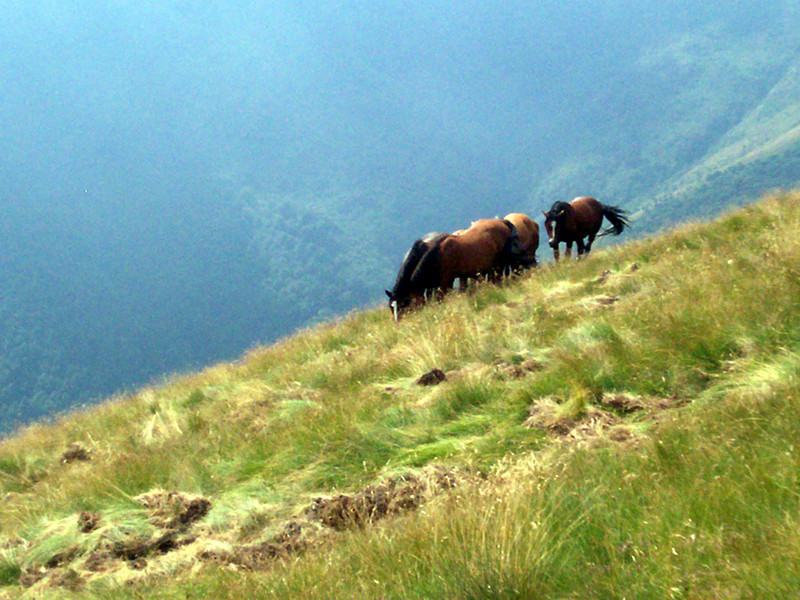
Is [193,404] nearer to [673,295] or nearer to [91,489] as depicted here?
[91,489]

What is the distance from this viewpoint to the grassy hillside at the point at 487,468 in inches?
112

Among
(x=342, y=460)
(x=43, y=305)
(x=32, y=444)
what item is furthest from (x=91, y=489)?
(x=43, y=305)

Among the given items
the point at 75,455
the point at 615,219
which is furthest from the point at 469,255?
the point at 75,455

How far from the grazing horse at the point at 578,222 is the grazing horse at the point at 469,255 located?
2.19 metres

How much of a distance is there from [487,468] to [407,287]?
9.36m

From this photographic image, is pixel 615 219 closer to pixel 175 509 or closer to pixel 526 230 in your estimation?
pixel 526 230

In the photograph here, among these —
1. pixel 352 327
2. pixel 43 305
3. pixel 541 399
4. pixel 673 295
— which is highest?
pixel 43 305

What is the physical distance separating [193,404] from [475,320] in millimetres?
4445

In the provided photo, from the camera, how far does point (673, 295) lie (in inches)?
269

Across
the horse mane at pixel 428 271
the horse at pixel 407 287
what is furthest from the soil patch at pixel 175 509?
the horse mane at pixel 428 271

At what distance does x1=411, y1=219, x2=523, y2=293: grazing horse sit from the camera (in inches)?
547

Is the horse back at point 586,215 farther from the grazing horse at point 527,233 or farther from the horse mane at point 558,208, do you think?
the grazing horse at point 527,233

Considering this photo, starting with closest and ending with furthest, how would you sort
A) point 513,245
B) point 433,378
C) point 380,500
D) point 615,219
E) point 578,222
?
point 380,500, point 433,378, point 513,245, point 578,222, point 615,219

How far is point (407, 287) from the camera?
13.8 m
